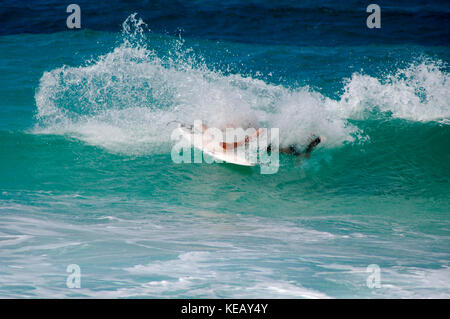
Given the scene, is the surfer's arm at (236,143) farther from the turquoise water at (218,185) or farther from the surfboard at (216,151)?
the turquoise water at (218,185)

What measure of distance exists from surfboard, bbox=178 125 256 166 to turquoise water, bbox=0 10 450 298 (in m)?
0.14

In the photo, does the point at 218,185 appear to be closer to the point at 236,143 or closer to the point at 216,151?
the point at 216,151

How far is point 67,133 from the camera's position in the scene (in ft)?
31.6

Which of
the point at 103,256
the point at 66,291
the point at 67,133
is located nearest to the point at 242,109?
the point at 67,133

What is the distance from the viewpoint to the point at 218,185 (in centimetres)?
794

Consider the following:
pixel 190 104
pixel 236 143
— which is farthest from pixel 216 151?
pixel 190 104

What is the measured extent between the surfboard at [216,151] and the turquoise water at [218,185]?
0.14m

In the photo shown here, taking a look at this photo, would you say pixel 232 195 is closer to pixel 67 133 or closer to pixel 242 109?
pixel 242 109

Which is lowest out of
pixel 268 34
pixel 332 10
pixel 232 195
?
pixel 232 195

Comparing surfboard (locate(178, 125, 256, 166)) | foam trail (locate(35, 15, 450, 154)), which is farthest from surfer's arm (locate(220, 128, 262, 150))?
foam trail (locate(35, 15, 450, 154))

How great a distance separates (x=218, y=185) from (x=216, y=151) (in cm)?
58

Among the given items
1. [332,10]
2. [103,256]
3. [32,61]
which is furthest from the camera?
[332,10]

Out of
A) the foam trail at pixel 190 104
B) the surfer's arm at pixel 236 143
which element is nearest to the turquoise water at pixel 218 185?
the foam trail at pixel 190 104
